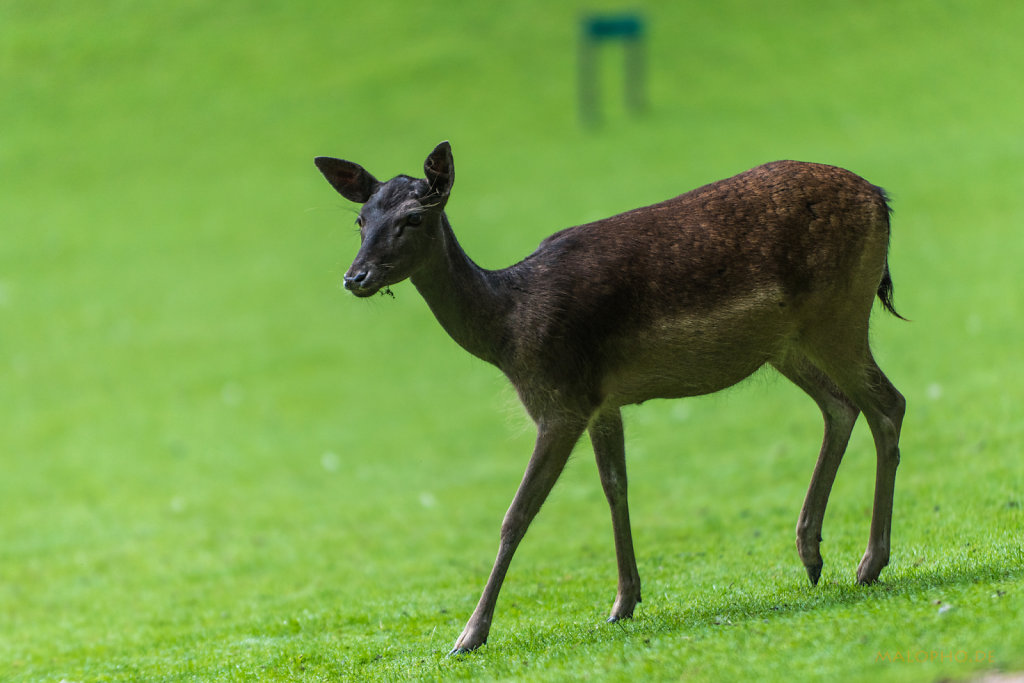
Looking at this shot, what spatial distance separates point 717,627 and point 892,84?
27012mm

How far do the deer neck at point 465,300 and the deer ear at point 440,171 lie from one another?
32cm

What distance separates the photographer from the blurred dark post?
30.1 meters

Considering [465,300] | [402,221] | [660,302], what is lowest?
[660,302]

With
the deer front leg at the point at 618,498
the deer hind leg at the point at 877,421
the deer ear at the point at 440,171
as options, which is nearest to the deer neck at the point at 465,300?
the deer ear at the point at 440,171

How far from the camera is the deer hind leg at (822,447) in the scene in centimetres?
730

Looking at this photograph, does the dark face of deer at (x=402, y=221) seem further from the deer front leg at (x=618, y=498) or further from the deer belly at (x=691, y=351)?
the deer front leg at (x=618, y=498)

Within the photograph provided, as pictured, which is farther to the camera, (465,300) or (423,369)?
(423,369)

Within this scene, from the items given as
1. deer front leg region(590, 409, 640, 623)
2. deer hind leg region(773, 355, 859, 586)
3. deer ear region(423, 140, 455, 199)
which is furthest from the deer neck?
deer hind leg region(773, 355, 859, 586)

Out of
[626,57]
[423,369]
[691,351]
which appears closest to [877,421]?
[691,351]

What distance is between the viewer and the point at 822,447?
7461 mm

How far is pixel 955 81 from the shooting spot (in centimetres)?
3031

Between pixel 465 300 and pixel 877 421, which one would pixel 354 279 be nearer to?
pixel 465 300

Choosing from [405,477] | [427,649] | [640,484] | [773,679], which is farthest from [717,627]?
[405,477]

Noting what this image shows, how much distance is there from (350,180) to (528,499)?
1.98 m
